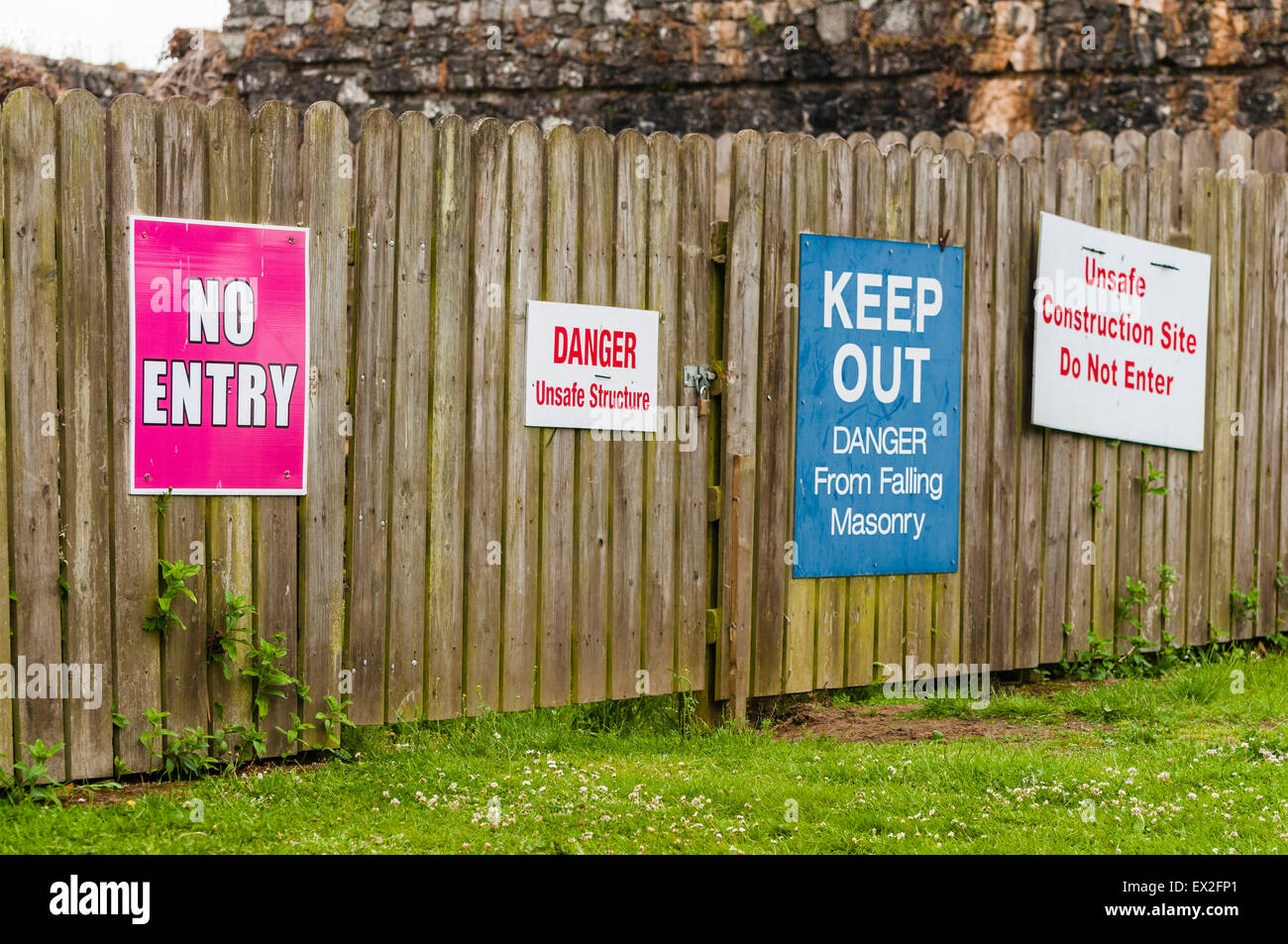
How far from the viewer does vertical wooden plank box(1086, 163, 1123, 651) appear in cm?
671

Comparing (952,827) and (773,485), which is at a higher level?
(773,485)

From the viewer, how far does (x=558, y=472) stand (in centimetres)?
519

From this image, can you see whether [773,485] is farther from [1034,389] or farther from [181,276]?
[181,276]

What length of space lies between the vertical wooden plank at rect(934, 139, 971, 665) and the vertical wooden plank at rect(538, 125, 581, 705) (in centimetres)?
198

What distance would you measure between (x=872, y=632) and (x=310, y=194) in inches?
127

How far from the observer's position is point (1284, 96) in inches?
382

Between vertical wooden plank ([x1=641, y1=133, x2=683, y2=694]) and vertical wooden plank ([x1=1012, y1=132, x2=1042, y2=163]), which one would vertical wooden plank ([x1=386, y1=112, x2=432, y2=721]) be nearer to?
vertical wooden plank ([x1=641, y1=133, x2=683, y2=694])

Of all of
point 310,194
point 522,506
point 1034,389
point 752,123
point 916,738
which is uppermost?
point 752,123

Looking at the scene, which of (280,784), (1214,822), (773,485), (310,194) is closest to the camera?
(1214,822)

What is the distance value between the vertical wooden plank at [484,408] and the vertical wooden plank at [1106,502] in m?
3.40

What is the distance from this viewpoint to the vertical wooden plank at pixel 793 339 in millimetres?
5637

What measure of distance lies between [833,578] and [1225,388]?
9.69ft

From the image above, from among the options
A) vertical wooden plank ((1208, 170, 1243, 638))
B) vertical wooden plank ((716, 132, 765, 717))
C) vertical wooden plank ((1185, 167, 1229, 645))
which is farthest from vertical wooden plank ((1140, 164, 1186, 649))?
vertical wooden plank ((716, 132, 765, 717))

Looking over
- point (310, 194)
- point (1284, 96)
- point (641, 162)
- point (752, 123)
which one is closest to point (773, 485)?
point (641, 162)
